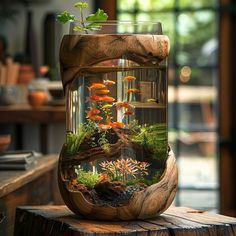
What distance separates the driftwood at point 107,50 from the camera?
184 centimetres

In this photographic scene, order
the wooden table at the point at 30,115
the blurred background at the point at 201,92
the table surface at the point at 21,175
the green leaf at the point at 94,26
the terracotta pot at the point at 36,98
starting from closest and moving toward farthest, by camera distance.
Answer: the green leaf at the point at 94,26
the table surface at the point at 21,175
the wooden table at the point at 30,115
the terracotta pot at the point at 36,98
the blurred background at the point at 201,92

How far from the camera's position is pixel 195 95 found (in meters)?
5.34

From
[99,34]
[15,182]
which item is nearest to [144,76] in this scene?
[99,34]

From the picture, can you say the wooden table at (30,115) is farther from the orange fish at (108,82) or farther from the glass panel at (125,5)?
the orange fish at (108,82)

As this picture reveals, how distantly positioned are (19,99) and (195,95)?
1.17m

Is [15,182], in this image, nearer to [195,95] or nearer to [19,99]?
[19,99]

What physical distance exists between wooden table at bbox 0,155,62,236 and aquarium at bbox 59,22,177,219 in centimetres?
46

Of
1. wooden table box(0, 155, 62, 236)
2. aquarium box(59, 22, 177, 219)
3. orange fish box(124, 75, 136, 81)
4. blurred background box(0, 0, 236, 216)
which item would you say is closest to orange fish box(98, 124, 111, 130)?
aquarium box(59, 22, 177, 219)

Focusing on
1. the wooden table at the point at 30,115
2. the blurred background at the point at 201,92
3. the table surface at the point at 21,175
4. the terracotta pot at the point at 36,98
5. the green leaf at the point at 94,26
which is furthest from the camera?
the blurred background at the point at 201,92

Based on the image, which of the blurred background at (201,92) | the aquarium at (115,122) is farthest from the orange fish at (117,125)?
the blurred background at (201,92)

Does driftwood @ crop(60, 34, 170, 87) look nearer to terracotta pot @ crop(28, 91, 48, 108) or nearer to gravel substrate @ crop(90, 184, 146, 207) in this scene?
gravel substrate @ crop(90, 184, 146, 207)

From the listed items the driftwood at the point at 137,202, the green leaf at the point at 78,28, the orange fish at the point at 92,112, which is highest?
the green leaf at the point at 78,28

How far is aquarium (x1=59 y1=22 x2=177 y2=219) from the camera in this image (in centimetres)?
182

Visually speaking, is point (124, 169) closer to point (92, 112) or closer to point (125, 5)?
point (92, 112)
